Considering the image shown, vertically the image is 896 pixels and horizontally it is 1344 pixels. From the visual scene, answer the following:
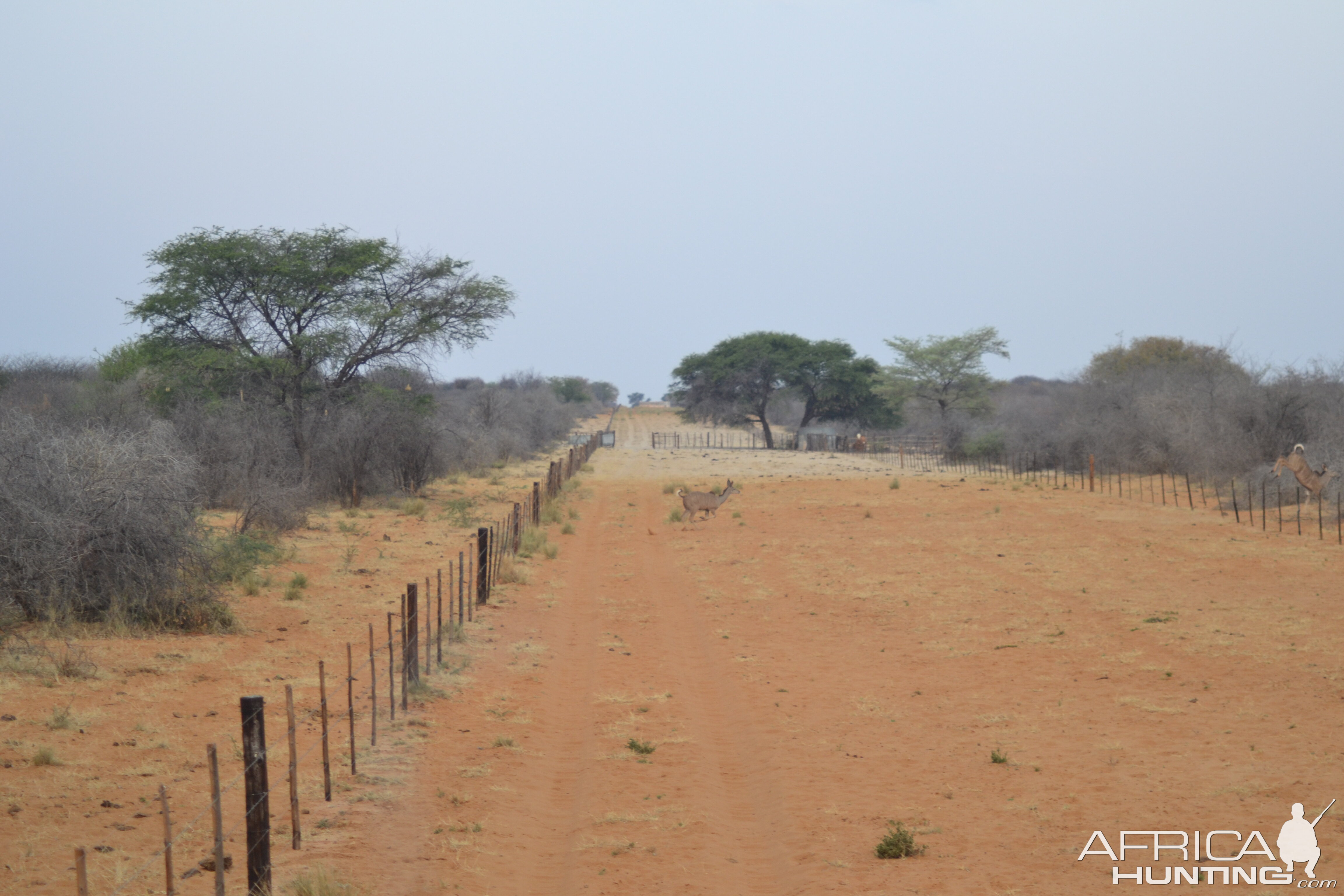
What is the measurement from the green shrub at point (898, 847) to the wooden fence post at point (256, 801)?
3729mm

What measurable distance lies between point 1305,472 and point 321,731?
22577 millimetres

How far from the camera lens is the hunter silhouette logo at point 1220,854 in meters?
5.96

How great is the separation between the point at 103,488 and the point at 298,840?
7742 mm

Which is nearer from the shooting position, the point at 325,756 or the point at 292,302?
the point at 325,756

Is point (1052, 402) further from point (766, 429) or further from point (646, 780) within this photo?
point (646, 780)

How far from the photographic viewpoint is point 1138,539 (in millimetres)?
21875

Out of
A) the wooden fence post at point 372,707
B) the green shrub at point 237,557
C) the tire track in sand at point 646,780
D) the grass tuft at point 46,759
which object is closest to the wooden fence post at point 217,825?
the tire track in sand at point 646,780

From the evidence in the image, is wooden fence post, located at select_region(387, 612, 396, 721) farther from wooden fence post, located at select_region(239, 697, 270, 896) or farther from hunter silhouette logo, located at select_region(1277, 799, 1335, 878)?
hunter silhouette logo, located at select_region(1277, 799, 1335, 878)

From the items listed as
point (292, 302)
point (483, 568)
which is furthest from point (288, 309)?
point (483, 568)

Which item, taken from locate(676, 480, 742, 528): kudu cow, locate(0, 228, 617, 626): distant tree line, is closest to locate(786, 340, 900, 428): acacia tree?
locate(0, 228, 617, 626): distant tree line

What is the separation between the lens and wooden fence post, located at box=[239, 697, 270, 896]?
5395mm

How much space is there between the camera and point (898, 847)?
6.59m

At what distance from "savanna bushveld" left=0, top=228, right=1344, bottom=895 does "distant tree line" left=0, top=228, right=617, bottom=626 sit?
3.1 inches

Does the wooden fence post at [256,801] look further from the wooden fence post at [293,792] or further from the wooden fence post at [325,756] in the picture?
the wooden fence post at [325,756]
